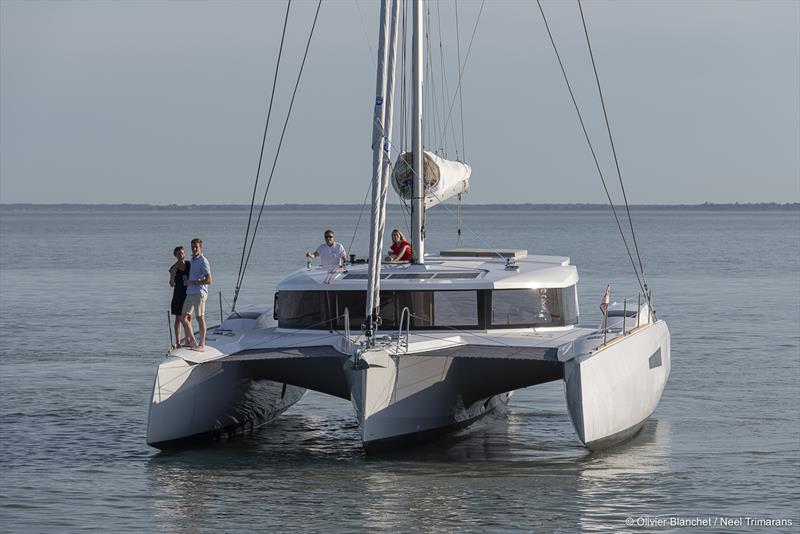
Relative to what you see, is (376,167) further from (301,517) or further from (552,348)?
(301,517)

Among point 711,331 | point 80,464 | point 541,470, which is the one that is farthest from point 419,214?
point 711,331

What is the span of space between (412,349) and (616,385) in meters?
2.19

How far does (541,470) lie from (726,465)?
1.97 m

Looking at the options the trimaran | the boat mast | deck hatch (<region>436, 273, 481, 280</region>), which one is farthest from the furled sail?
deck hatch (<region>436, 273, 481, 280</region>)

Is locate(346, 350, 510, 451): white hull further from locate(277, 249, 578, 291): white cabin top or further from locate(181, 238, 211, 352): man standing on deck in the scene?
locate(181, 238, 211, 352): man standing on deck

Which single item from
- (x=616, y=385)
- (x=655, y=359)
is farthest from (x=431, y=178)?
(x=616, y=385)

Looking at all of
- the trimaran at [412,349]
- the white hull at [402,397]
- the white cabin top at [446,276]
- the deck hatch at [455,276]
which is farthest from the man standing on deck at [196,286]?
the deck hatch at [455,276]

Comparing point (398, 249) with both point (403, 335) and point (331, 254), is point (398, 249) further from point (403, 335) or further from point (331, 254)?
point (403, 335)

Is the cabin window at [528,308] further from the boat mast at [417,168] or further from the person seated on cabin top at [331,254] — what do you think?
the person seated on cabin top at [331,254]

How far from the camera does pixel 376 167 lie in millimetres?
13383

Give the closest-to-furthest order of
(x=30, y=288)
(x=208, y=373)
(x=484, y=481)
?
1. (x=484, y=481)
2. (x=208, y=373)
3. (x=30, y=288)

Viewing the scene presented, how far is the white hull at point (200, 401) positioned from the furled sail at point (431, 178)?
3185 millimetres

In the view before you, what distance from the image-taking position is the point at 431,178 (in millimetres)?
16703

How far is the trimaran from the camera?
524 inches
